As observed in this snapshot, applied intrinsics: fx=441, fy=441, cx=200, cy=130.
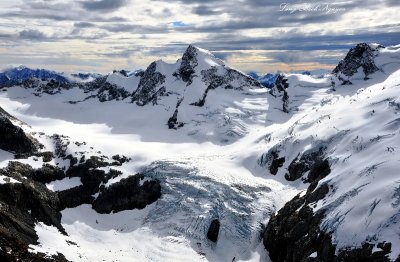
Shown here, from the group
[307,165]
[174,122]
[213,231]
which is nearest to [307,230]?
[213,231]

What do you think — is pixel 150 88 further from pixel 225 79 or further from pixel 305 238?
pixel 305 238

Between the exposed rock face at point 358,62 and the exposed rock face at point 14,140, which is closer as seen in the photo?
the exposed rock face at point 14,140

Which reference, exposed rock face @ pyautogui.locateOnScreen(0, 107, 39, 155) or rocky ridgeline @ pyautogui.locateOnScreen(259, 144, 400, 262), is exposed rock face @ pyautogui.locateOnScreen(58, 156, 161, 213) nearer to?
exposed rock face @ pyautogui.locateOnScreen(0, 107, 39, 155)

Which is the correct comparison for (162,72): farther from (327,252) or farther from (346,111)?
(327,252)

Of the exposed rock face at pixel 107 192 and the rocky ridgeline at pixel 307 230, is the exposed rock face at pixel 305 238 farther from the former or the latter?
the exposed rock face at pixel 107 192

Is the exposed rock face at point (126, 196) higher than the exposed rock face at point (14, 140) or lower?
lower

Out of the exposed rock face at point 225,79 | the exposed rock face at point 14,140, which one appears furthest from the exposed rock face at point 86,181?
the exposed rock face at point 225,79

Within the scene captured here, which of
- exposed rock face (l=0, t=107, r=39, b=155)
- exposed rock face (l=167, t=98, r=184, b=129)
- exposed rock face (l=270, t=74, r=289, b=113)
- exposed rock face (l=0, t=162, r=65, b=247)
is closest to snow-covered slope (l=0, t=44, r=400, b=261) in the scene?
exposed rock face (l=0, t=162, r=65, b=247)
